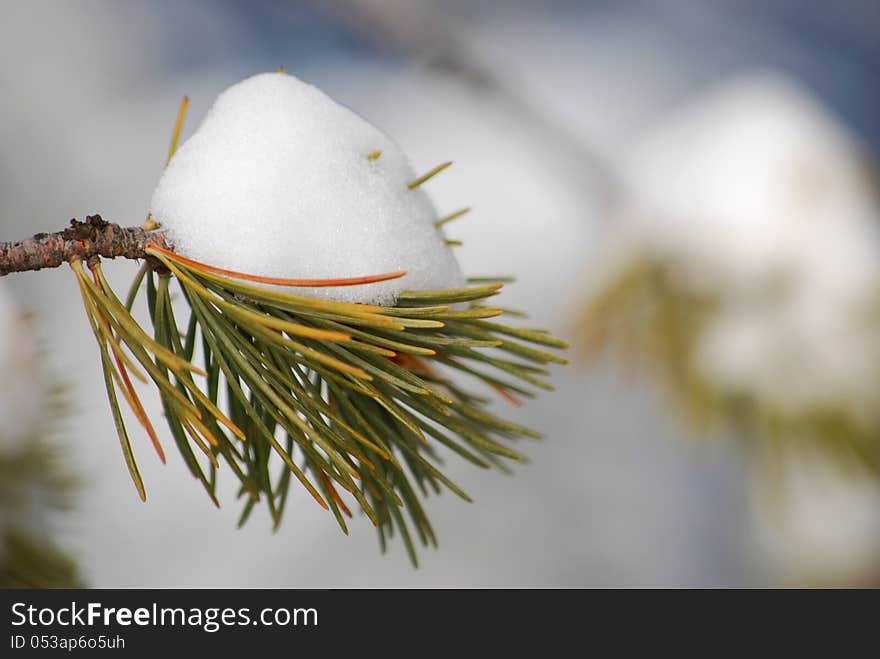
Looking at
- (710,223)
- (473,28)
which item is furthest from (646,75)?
(710,223)

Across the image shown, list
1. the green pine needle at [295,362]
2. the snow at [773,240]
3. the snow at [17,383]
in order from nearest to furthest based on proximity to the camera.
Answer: the green pine needle at [295,362]
the snow at [17,383]
the snow at [773,240]

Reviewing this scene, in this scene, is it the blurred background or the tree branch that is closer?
the tree branch

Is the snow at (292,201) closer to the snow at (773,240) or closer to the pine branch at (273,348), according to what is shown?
the pine branch at (273,348)

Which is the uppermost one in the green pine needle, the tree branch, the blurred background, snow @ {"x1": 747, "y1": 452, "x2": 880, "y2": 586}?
the blurred background

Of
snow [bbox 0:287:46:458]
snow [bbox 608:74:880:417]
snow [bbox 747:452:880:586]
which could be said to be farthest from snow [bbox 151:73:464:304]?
snow [bbox 747:452:880:586]

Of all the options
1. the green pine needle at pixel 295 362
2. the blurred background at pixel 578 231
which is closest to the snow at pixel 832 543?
the blurred background at pixel 578 231

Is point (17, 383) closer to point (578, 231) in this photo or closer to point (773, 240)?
point (773, 240)

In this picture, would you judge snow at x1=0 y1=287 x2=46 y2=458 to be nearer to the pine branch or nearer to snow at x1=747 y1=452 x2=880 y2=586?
the pine branch

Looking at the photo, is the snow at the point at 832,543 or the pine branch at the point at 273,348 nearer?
the pine branch at the point at 273,348
